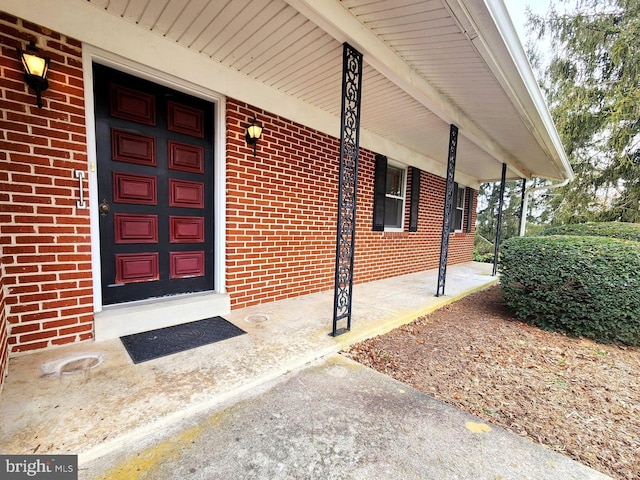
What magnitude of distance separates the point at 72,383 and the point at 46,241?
3.52 feet

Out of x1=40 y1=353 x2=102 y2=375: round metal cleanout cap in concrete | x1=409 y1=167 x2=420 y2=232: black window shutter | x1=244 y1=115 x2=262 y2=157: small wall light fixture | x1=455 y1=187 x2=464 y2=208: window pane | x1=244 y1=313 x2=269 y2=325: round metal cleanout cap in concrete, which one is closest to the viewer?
x1=40 y1=353 x2=102 y2=375: round metal cleanout cap in concrete

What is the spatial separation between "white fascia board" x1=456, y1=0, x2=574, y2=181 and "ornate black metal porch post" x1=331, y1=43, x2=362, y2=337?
88 centimetres

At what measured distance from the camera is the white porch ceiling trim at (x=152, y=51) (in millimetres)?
1931

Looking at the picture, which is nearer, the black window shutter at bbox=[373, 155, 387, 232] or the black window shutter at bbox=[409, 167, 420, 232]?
the black window shutter at bbox=[373, 155, 387, 232]

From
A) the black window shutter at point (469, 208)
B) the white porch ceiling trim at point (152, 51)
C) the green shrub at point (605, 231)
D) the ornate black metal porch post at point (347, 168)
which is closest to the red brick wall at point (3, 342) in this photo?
the white porch ceiling trim at point (152, 51)

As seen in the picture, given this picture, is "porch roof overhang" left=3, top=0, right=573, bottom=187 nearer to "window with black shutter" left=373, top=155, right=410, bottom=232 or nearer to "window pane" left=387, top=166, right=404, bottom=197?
"window with black shutter" left=373, top=155, right=410, bottom=232

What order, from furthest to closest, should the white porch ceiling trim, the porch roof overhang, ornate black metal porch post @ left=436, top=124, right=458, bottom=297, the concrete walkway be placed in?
ornate black metal porch post @ left=436, top=124, right=458, bottom=297 → the porch roof overhang → the white porch ceiling trim → the concrete walkway

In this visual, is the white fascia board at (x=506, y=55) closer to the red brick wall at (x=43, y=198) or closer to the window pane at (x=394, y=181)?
the window pane at (x=394, y=181)

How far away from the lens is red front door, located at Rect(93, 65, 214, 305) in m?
2.40

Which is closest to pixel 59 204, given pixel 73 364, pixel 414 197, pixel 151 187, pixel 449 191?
pixel 151 187

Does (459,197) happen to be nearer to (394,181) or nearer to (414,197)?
(414,197)

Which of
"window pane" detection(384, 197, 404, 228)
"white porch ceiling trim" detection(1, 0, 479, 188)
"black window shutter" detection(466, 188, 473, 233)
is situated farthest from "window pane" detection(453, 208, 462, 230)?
"white porch ceiling trim" detection(1, 0, 479, 188)

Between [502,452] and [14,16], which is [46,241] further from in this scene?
[502,452]

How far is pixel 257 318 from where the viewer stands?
2.98m
